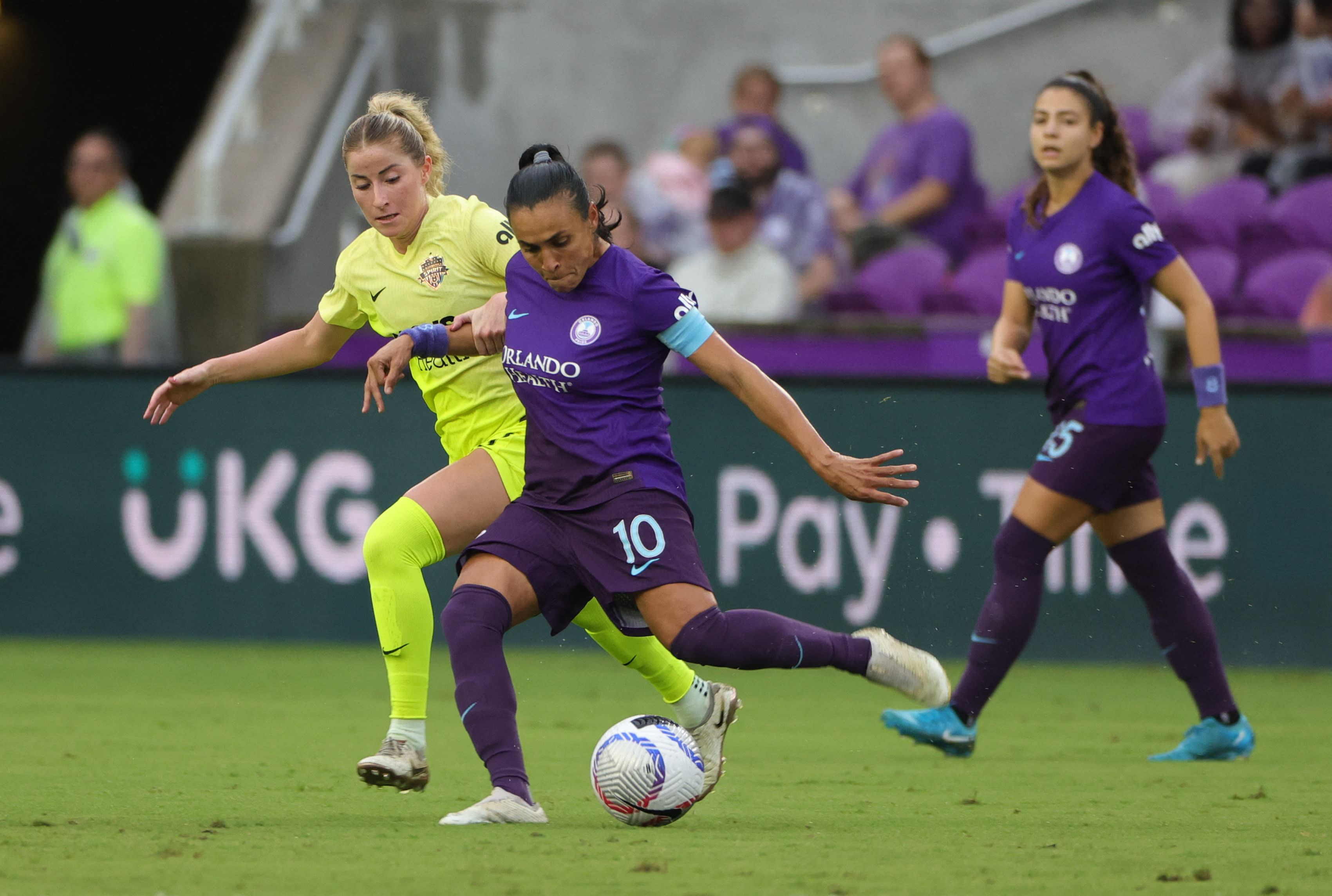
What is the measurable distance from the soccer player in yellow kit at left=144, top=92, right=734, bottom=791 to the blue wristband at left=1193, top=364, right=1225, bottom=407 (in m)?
1.92

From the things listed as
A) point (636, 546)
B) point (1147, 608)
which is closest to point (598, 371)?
point (636, 546)

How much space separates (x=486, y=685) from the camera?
5.21 m

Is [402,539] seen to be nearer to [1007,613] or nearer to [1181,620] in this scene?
[1007,613]

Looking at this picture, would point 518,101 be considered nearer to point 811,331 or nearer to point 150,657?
point 811,331

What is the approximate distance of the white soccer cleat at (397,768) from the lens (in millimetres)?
5207

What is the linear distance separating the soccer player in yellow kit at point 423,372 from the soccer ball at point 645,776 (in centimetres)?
48

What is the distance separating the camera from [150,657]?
997 cm

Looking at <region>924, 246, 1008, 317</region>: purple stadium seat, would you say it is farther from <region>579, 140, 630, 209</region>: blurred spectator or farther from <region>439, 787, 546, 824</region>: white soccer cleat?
<region>439, 787, 546, 824</region>: white soccer cleat

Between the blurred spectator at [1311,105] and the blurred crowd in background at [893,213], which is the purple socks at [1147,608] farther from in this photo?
the blurred spectator at [1311,105]

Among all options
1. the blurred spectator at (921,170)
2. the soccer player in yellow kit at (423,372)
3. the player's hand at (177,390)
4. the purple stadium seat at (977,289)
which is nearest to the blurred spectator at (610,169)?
the blurred spectator at (921,170)

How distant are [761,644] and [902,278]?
6970mm

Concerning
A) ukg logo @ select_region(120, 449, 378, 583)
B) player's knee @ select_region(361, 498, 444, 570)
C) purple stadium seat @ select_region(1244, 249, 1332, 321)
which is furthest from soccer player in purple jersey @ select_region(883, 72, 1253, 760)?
purple stadium seat @ select_region(1244, 249, 1332, 321)

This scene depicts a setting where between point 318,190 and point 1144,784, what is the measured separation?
909 centimetres

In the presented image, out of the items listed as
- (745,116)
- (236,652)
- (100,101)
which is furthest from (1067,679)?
(100,101)
